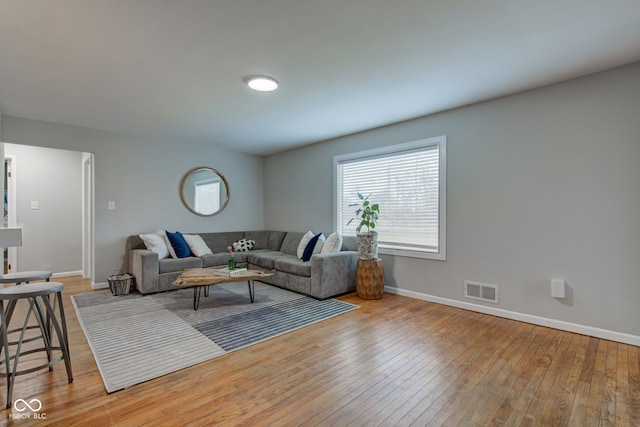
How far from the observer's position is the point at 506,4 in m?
1.87

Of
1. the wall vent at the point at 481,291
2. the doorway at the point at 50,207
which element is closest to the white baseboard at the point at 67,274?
the doorway at the point at 50,207

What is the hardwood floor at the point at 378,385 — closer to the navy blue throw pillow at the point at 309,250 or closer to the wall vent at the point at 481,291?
the wall vent at the point at 481,291

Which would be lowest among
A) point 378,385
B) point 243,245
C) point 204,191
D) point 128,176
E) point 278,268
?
point 378,385

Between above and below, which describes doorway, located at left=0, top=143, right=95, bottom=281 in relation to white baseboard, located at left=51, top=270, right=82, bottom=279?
above

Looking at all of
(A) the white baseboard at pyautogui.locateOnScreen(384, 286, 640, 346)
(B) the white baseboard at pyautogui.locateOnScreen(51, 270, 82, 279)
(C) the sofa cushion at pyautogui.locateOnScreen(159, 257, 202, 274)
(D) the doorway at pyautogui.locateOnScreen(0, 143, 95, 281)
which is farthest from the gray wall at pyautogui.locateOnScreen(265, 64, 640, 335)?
Answer: (B) the white baseboard at pyautogui.locateOnScreen(51, 270, 82, 279)

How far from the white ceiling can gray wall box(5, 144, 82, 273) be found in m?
1.90

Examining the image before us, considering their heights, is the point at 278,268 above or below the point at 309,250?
below

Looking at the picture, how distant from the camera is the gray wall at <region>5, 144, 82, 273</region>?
16.9 ft

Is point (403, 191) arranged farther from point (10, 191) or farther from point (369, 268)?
point (10, 191)

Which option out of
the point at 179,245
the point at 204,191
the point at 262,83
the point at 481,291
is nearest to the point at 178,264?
the point at 179,245

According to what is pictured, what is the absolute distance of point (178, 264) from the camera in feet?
14.6

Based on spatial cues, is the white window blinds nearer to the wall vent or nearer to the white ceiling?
the wall vent

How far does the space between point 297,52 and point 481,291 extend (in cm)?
310

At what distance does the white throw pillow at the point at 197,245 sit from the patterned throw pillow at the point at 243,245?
47 cm
